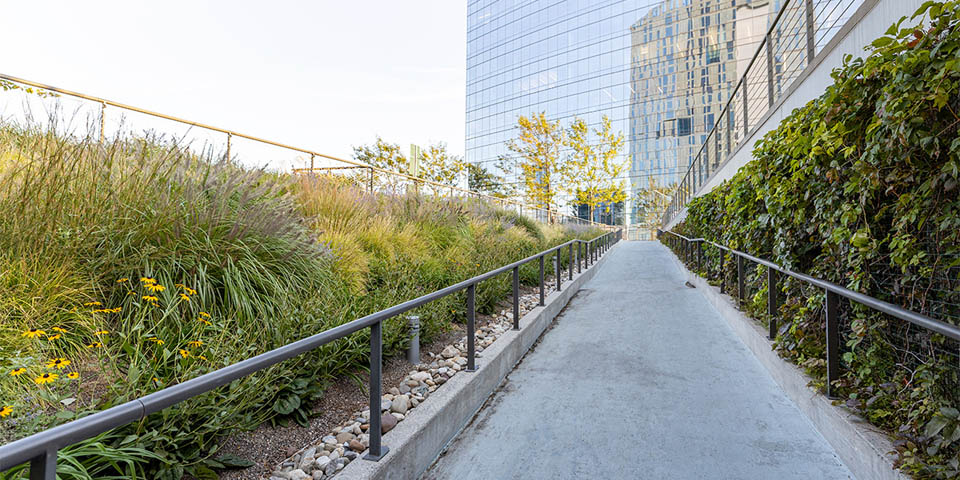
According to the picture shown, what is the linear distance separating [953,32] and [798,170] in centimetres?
168

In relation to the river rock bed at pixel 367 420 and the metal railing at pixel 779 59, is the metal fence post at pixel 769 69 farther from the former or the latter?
the river rock bed at pixel 367 420

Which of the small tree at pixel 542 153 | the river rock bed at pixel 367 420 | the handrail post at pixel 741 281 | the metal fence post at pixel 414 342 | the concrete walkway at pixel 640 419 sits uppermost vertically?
the small tree at pixel 542 153

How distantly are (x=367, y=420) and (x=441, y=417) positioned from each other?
472 mm

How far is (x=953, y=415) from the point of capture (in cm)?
199

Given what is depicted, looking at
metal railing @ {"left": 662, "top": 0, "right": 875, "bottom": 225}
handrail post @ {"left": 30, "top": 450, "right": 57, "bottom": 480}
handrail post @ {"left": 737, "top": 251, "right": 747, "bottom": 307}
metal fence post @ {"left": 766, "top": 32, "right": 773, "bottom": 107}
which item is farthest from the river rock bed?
metal fence post @ {"left": 766, "top": 32, "right": 773, "bottom": 107}

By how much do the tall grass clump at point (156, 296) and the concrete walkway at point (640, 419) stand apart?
1.14 meters

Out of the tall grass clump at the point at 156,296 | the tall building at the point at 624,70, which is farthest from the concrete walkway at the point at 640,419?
the tall building at the point at 624,70

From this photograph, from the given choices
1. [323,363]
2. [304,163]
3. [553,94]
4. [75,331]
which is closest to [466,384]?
[323,363]

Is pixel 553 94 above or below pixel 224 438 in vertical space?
above

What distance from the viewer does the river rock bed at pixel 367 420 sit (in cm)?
238

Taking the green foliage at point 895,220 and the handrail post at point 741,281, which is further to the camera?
the handrail post at point 741,281

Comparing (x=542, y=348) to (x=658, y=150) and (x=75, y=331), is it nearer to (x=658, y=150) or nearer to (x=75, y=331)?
(x=75, y=331)

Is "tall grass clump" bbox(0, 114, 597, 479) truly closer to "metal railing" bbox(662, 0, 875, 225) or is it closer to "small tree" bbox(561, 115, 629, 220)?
"metal railing" bbox(662, 0, 875, 225)

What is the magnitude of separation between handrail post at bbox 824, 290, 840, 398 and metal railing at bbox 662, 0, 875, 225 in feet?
9.67
